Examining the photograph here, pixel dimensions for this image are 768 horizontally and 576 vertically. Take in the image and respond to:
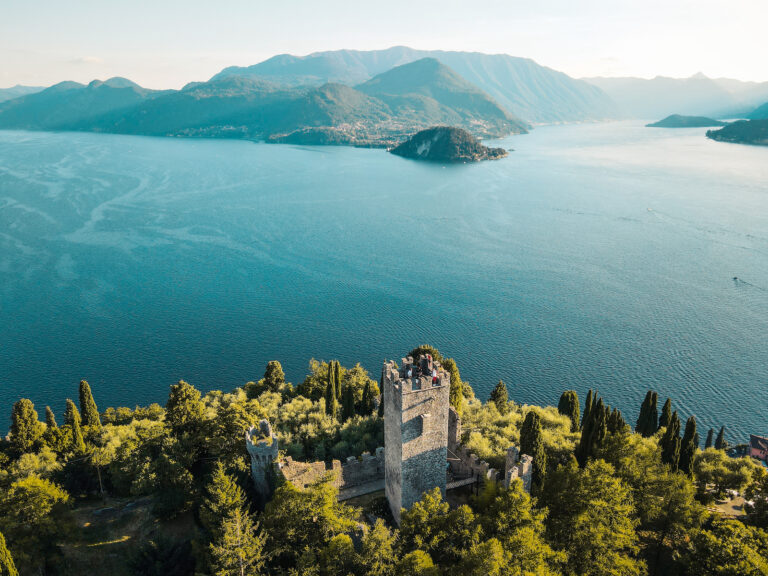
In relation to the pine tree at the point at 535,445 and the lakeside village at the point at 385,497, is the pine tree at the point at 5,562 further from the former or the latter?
the pine tree at the point at 535,445

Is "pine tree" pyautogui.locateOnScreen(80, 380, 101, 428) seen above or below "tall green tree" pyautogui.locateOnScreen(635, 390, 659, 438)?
above

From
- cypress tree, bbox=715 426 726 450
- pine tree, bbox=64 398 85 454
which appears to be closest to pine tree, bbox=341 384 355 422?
pine tree, bbox=64 398 85 454

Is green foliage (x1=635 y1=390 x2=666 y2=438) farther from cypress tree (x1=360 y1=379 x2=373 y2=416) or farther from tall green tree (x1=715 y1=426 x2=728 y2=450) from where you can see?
cypress tree (x1=360 y1=379 x2=373 y2=416)

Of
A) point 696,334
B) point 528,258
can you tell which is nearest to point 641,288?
point 696,334

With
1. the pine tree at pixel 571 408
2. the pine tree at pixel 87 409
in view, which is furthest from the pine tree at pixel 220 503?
the pine tree at pixel 571 408

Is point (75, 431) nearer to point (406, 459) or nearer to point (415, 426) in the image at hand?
point (406, 459)

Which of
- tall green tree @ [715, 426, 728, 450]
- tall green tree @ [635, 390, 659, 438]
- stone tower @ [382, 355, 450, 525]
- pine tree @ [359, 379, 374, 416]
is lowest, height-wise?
tall green tree @ [715, 426, 728, 450]

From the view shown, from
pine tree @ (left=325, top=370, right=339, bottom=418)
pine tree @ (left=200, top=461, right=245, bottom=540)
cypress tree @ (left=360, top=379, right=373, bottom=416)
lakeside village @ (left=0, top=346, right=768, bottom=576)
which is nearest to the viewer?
lakeside village @ (left=0, top=346, right=768, bottom=576)
